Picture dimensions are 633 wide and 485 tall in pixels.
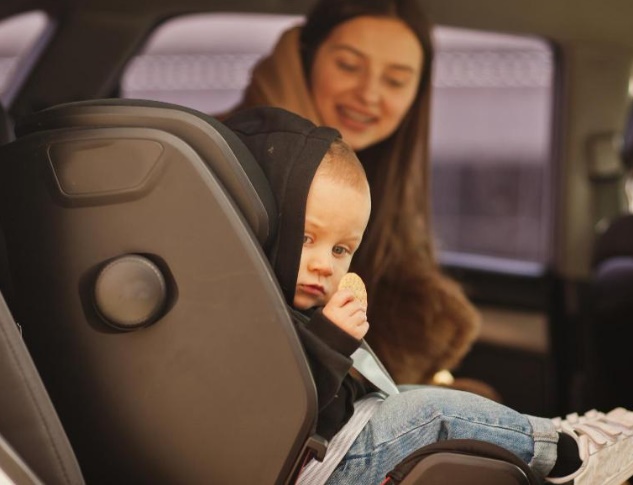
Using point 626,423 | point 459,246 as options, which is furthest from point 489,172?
point 626,423

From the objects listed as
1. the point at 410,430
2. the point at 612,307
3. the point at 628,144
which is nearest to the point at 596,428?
the point at 410,430

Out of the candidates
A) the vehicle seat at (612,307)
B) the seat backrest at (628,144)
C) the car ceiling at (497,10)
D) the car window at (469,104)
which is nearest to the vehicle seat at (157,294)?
the car window at (469,104)

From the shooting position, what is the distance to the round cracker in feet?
3.00

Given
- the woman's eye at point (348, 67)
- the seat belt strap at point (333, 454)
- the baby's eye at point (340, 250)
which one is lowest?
the seat belt strap at point (333, 454)

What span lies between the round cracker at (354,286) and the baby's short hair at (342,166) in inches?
3.8

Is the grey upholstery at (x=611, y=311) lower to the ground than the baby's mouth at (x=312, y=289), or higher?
lower

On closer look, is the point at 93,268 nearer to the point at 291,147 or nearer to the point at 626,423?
the point at 291,147

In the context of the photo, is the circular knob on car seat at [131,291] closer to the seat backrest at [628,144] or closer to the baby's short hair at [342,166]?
the baby's short hair at [342,166]

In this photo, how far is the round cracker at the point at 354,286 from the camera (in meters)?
0.92

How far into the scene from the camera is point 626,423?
3.51ft

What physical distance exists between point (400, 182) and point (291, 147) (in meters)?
0.38

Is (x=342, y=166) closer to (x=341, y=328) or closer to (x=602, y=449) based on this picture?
(x=341, y=328)

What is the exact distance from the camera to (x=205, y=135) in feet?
2.77

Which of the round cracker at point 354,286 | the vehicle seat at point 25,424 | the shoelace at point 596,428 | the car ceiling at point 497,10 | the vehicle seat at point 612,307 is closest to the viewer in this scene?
the vehicle seat at point 25,424
